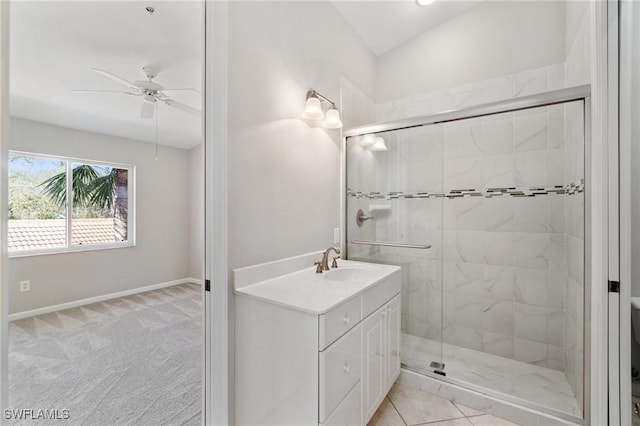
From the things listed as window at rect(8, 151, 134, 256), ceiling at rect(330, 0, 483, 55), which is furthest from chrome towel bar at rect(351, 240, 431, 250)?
window at rect(8, 151, 134, 256)

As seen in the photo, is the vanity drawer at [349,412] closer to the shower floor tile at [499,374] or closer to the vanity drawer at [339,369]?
the vanity drawer at [339,369]

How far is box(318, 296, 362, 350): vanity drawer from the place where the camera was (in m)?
1.07

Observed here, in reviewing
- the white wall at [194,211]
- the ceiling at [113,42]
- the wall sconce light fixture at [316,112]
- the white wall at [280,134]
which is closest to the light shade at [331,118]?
the wall sconce light fixture at [316,112]

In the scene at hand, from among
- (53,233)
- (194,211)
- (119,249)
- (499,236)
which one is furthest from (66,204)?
(499,236)

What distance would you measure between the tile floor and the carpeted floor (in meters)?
1.16

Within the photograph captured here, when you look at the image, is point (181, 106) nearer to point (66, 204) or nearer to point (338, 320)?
point (66, 204)

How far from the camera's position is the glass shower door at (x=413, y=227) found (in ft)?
6.63

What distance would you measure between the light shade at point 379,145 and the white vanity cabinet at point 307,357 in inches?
44.3

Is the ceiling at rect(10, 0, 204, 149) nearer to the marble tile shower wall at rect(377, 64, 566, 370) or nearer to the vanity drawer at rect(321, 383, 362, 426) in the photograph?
the vanity drawer at rect(321, 383, 362, 426)

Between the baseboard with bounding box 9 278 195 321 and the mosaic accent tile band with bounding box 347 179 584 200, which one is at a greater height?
the mosaic accent tile band with bounding box 347 179 584 200

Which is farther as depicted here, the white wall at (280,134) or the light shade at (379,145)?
the light shade at (379,145)

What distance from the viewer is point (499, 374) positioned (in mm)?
1957

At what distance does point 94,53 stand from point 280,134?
1.98 meters

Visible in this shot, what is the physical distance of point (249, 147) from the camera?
4.72ft
